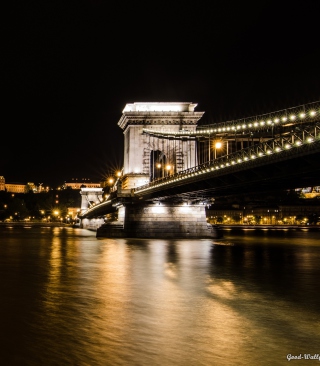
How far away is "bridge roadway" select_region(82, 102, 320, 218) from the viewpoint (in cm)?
2159

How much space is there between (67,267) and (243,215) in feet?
425

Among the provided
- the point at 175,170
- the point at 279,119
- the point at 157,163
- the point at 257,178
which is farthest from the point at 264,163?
the point at 157,163

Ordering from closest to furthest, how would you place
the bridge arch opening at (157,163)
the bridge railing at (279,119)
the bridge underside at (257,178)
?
the bridge railing at (279,119)
the bridge underside at (257,178)
the bridge arch opening at (157,163)

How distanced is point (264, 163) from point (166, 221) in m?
24.7

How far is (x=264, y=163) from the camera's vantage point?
80.4 feet

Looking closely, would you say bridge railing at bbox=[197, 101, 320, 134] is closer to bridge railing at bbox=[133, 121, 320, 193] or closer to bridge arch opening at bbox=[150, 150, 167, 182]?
bridge railing at bbox=[133, 121, 320, 193]

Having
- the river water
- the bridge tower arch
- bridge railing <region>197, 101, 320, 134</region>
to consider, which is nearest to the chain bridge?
the bridge tower arch

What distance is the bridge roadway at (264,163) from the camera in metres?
21.6

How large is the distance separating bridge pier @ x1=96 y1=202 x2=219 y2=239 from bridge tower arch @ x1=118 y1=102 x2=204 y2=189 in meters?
3.74

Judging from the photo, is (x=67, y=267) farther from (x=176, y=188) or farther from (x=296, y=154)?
(x=176, y=188)

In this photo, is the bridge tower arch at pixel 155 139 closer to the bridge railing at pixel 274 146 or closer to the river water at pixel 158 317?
the bridge railing at pixel 274 146

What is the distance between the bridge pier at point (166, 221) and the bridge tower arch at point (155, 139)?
3.74 meters

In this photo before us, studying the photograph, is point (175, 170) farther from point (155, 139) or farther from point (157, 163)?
point (155, 139)

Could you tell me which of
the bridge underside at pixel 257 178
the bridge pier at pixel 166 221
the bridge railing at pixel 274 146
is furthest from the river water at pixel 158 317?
the bridge pier at pixel 166 221
